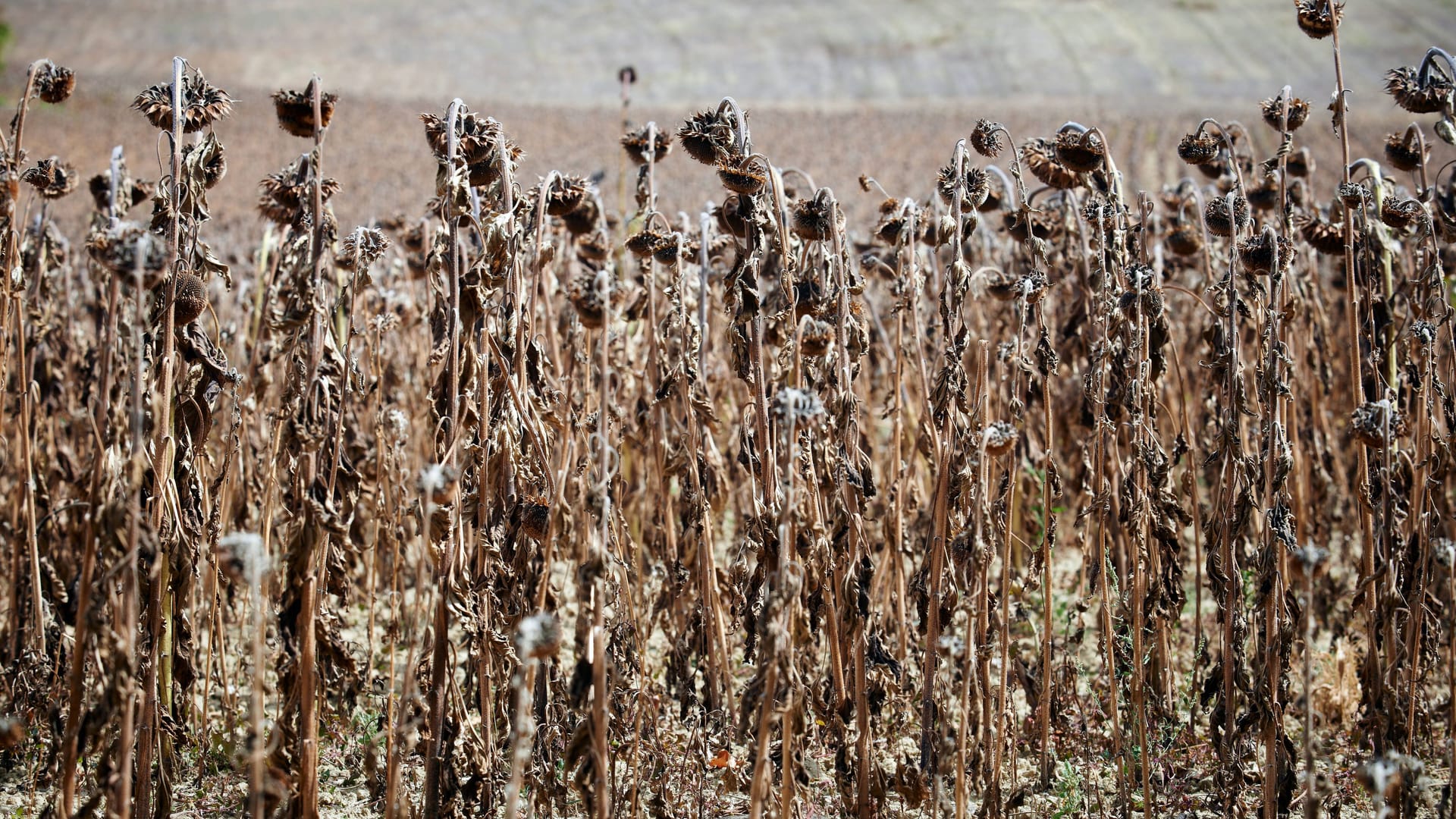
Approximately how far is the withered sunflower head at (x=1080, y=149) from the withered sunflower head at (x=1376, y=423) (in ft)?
2.81

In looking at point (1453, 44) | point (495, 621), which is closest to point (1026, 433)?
point (495, 621)

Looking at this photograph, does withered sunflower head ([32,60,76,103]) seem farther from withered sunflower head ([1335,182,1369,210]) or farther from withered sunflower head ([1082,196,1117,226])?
withered sunflower head ([1335,182,1369,210])

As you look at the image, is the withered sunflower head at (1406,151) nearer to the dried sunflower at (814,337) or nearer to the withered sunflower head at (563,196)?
the dried sunflower at (814,337)

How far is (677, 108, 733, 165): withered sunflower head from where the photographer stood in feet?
8.08

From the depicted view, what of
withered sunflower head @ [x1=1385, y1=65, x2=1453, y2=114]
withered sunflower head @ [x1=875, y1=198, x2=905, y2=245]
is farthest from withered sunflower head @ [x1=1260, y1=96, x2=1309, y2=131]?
withered sunflower head @ [x1=875, y1=198, x2=905, y2=245]

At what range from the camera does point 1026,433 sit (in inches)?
165

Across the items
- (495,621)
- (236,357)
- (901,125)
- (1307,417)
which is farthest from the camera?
(901,125)

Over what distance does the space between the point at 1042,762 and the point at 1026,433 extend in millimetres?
1448

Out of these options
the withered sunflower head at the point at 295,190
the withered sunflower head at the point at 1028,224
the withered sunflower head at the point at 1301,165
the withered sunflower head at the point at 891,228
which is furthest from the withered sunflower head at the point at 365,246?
the withered sunflower head at the point at 1301,165

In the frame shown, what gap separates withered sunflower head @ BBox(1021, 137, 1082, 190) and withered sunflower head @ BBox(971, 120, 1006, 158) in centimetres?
9

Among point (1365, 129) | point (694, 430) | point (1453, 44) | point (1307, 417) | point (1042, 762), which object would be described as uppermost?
point (1453, 44)

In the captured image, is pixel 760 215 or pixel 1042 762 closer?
pixel 760 215

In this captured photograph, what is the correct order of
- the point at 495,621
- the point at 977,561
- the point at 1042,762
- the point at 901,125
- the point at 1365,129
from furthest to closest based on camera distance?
the point at 901,125 → the point at 1365,129 → the point at 1042,762 → the point at 495,621 → the point at 977,561

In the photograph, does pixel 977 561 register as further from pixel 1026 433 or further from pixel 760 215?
pixel 1026 433
